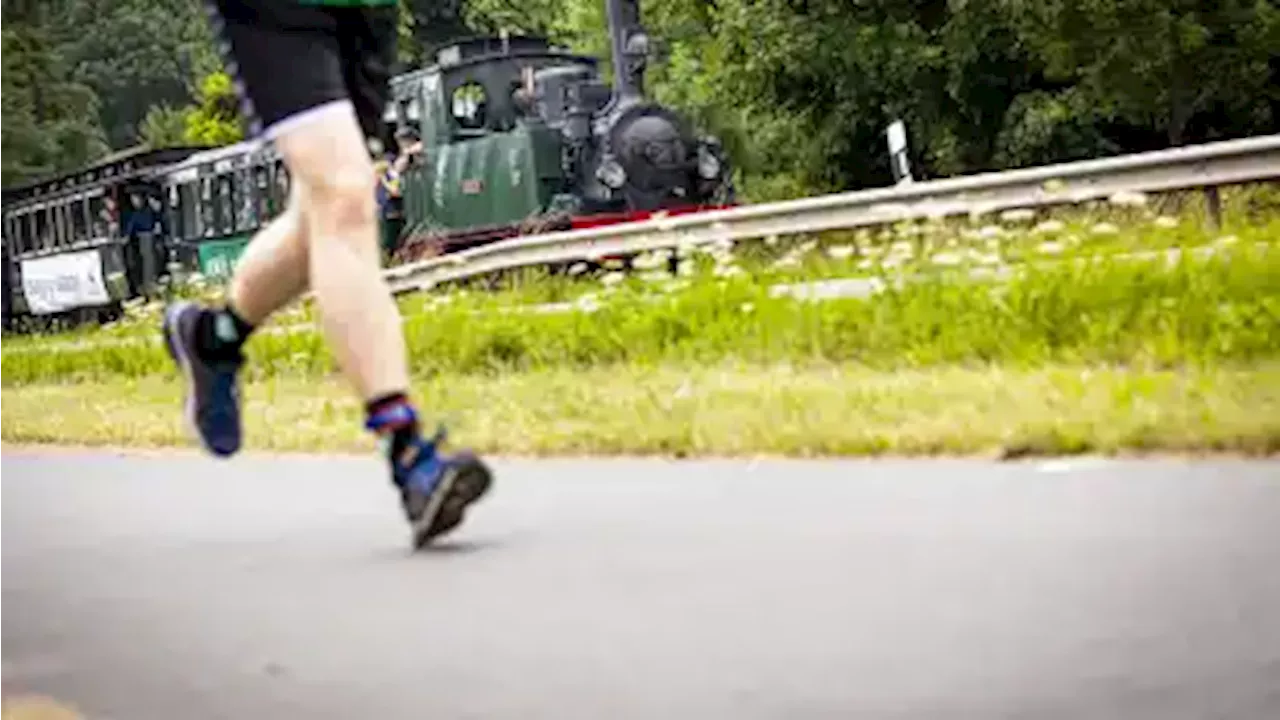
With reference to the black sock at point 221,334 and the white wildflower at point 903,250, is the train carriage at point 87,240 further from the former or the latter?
the black sock at point 221,334

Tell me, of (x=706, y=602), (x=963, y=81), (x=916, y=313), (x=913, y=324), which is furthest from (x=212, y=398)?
(x=963, y=81)

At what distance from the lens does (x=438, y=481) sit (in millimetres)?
4539

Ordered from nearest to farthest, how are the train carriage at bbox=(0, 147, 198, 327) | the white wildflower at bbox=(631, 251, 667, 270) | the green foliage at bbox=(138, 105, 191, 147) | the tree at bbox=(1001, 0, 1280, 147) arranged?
the white wildflower at bbox=(631, 251, 667, 270)
the train carriage at bbox=(0, 147, 198, 327)
the tree at bbox=(1001, 0, 1280, 147)
the green foliage at bbox=(138, 105, 191, 147)

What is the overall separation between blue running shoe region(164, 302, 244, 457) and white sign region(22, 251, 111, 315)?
31.0 meters

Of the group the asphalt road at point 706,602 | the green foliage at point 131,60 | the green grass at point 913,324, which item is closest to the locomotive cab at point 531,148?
the green grass at point 913,324

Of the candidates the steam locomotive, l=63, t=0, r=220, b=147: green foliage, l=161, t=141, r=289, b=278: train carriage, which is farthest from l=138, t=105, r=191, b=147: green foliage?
the steam locomotive

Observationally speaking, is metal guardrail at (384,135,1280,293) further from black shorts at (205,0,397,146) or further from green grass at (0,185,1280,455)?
black shorts at (205,0,397,146)

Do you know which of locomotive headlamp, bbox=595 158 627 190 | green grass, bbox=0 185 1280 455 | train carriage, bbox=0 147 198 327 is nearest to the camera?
green grass, bbox=0 185 1280 455

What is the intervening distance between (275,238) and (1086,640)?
7.58ft

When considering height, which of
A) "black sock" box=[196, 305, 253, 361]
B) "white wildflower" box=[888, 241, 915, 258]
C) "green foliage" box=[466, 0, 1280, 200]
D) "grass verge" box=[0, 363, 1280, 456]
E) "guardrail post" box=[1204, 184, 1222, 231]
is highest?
"black sock" box=[196, 305, 253, 361]

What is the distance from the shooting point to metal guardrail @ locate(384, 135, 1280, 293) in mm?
13539

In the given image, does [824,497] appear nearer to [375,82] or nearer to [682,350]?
[375,82]

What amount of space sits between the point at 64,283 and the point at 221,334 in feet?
110

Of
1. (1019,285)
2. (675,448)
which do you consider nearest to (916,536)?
(675,448)
